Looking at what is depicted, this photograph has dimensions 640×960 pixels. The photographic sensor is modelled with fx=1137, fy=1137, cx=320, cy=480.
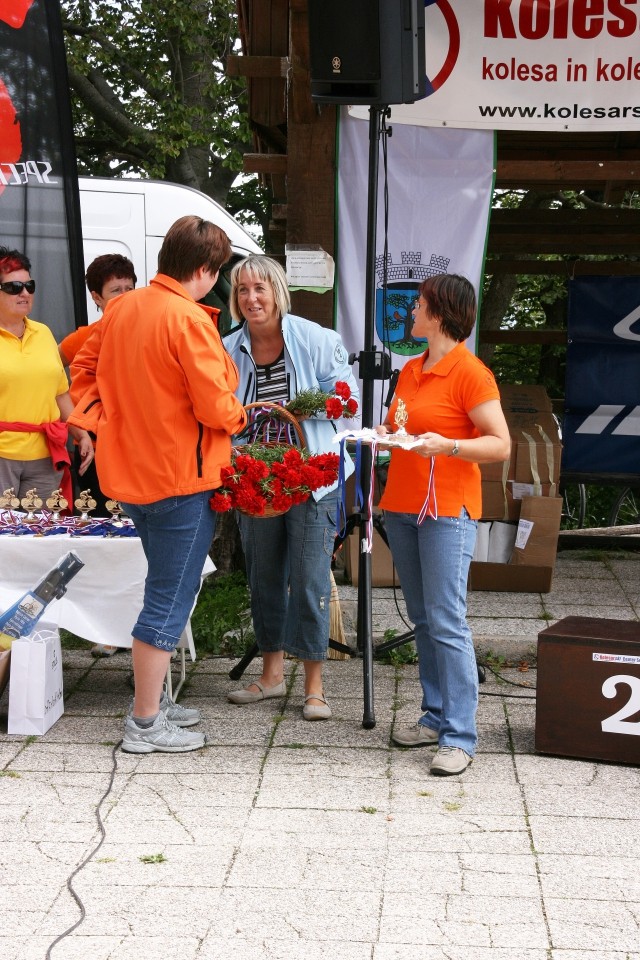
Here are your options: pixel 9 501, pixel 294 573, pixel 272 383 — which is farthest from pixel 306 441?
pixel 9 501

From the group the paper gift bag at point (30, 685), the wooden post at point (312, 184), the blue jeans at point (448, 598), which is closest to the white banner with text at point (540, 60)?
the wooden post at point (312, 184)

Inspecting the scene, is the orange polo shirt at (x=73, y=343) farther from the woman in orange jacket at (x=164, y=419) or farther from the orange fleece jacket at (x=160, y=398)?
the orange fleece jacket at (x=160, y=398)

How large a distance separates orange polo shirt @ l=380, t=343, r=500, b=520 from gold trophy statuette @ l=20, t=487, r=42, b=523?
4.95 feet

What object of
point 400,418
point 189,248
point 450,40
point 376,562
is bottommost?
point 376,562

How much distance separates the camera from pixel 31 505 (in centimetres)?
455

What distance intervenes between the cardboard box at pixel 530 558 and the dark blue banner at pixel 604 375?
66.0 inches

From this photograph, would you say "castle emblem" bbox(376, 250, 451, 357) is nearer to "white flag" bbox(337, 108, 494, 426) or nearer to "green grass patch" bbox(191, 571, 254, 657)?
"white flag" bbox(337, 108, 494, 426)

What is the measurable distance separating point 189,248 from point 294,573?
1.29 m

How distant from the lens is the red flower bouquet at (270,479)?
3.92 m

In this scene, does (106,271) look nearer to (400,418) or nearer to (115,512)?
(115,512)

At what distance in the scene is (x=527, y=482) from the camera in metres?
6.61

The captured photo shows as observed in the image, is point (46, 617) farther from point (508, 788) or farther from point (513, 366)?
point (513, 366)

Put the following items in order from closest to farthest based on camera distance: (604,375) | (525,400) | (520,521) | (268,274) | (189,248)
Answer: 1. (189,248)
2. (268,274)
3. (520,521)
4. (525,400)
5. (604,375)

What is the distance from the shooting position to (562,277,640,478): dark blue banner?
7.95 m
